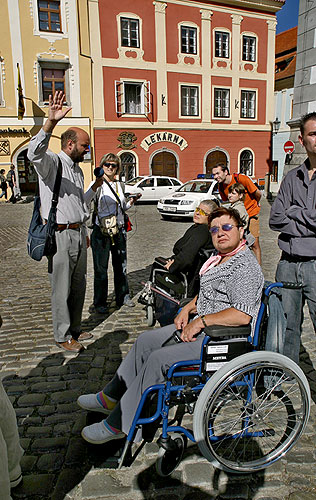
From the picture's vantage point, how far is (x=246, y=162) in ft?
95.1

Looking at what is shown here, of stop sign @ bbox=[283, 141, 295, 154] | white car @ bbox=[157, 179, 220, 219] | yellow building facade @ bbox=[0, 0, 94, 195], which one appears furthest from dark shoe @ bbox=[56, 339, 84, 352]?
yellow building facade @ bbox=[0, 0, 94, 195]

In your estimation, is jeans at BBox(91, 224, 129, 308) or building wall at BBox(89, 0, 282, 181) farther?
building wall at BBox(89, 0, 282, 181)

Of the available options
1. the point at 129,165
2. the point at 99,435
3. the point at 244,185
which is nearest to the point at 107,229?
the point at 244,185

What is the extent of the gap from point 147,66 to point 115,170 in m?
21.7

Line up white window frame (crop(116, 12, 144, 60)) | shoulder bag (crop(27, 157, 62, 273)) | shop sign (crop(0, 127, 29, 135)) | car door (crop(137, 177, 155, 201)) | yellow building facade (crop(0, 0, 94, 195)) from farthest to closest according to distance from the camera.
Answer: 1. white window frame (crop(116, 12, 144, 60))
2. shop sign (crop(0, 127, 29, 135))
3. yellow building facade (crop(0, 0, 94, 195))
4. car door (crop(137, 177, 155, 201))
5. shoulder bag (crop(27, 157, 62, 273))

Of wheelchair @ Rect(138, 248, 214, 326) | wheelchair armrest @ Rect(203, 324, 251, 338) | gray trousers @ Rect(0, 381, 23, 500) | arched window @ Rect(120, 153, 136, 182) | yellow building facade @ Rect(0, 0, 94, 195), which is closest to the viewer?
gray trousers @ Rect(0, 381, 23, 500)

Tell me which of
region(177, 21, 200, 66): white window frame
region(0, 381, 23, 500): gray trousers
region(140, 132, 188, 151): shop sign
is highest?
region(177, 21, 200, 66): white window frame

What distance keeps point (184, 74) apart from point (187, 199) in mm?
14047

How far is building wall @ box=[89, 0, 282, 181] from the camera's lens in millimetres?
23562

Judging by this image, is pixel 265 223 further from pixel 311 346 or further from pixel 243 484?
pixel 243 484

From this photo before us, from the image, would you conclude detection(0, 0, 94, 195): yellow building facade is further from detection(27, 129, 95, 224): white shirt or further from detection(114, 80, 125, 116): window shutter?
detection(27, 129, 95, 224): white shirt

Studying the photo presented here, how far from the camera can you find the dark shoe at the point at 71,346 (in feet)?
13.3

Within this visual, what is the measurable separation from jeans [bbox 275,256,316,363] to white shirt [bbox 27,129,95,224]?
78.5 inches

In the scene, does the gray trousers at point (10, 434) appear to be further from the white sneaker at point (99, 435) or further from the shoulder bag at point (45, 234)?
the shoulder bag at point (45, 234)
